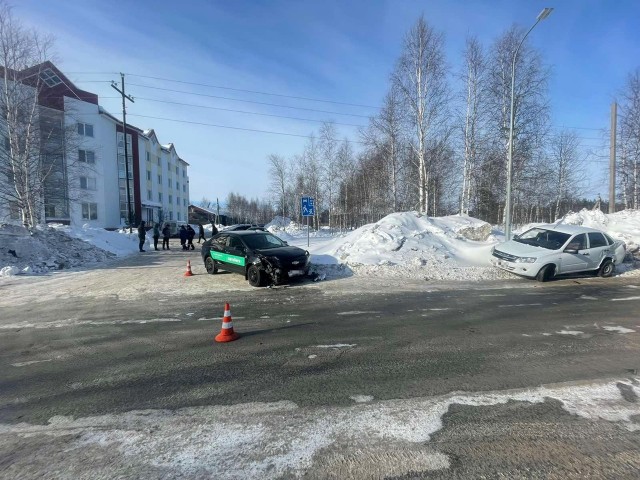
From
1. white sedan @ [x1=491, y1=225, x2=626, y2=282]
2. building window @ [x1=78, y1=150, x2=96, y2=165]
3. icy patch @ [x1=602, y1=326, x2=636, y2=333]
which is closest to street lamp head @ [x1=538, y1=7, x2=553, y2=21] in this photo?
white sedan @ [x1=491, y1=225, x2=626, y2=282]

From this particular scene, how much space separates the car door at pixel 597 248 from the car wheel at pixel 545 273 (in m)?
1.88

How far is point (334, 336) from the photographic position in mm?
5516

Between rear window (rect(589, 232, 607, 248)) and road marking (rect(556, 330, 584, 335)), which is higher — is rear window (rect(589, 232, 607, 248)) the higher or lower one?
the higher one

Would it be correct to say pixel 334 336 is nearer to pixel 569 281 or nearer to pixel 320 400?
pixel 320 400

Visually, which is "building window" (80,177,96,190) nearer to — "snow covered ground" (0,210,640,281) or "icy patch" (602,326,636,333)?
"snow covered ground" (0,210,640,281)

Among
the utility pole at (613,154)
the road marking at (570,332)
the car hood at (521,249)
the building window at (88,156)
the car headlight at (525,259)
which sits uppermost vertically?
the building window at (88,156)

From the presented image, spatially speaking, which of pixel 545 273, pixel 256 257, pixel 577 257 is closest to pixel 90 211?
pixel 256 257

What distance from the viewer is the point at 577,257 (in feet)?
35.8

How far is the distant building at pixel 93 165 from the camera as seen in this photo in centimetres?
2045

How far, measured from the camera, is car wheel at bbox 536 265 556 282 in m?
10.4

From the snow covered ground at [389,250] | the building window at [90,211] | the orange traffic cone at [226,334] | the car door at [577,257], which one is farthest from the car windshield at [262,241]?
the building window at [90,211]

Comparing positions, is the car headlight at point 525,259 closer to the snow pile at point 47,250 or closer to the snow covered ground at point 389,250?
the snow covered ground at point 389,250

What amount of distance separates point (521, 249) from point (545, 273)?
1.04 metres

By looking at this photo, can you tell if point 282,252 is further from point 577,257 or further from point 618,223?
point 618,223
